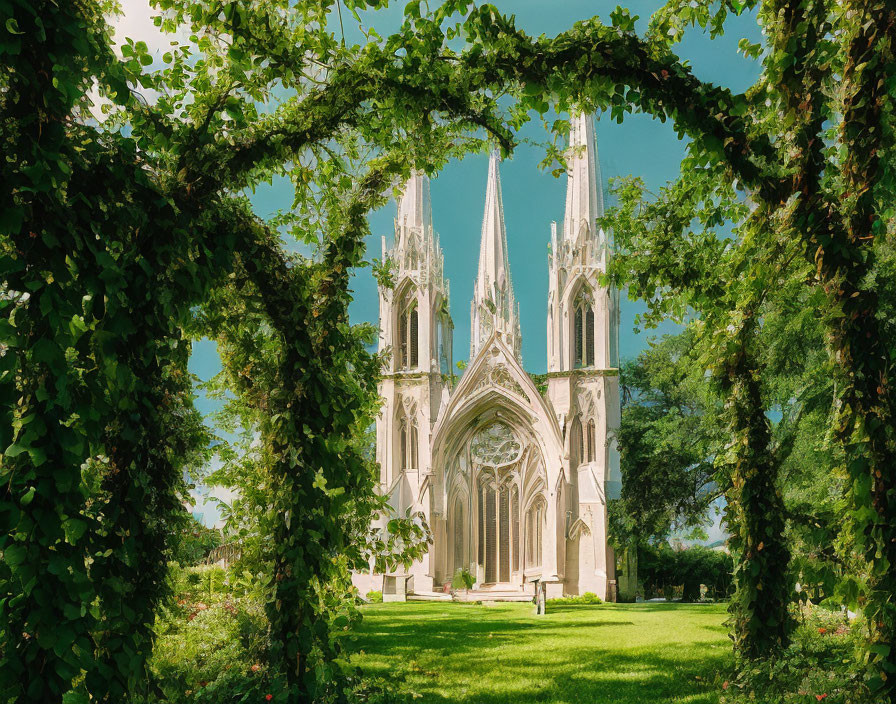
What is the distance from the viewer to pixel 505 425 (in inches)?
1363

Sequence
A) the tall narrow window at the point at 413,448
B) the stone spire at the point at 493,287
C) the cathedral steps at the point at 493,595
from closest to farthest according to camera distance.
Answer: the cathedral steps at the point at 493,595
the tall narrow window at the point at 413,448
the stone spire at the point at 493,287

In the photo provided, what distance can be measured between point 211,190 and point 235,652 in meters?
5.01

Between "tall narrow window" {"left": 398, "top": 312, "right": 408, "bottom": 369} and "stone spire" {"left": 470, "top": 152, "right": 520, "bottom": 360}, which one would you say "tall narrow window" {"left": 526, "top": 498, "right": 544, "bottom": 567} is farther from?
"tall narrow window" {"left": 398, "top": 312, "right": 408, "bottom": 369}

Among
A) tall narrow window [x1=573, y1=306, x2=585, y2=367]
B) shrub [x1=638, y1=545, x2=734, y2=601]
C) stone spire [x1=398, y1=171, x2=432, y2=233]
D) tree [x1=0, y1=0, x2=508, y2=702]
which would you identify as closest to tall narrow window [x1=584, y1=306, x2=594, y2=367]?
tall narrow window [x1=573, y1=306, x2=585, y2=367]

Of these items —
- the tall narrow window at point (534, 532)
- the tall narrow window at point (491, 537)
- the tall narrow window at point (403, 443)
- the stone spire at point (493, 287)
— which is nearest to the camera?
the tall narrow window at point (534, 532)

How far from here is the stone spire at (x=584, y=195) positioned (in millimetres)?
34844

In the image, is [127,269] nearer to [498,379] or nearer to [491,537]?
[498,379]

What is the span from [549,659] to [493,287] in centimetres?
2599

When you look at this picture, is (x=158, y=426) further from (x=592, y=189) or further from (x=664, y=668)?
(x=592, y=189)

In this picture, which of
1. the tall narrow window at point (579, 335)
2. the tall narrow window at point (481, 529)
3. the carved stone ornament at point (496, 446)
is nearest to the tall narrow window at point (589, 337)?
the tall narrow window at point (579, 335)

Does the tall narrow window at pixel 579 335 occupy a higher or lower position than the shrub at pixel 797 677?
higher

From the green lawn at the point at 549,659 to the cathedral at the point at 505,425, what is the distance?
12662mm

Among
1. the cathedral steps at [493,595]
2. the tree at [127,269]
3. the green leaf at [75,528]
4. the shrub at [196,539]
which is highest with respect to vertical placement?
the tree at [127,269]

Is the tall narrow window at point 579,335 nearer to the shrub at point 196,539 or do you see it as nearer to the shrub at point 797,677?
the shrub at point 797,677
